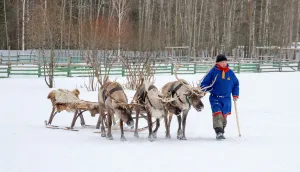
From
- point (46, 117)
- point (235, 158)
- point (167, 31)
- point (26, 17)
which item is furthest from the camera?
point (167, 31)

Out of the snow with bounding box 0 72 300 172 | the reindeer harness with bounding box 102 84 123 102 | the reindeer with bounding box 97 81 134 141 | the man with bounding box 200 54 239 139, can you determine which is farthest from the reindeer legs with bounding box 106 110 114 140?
the man with bounding box 200 54 239 139

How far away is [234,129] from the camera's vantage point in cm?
1071

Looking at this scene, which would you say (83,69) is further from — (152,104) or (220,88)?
(220,88)

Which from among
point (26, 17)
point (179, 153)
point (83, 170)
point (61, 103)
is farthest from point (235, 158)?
point (26, 17)

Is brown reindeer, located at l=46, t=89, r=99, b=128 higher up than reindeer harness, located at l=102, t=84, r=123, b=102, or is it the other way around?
reindeer harness, located at l=102, t=84, r=123, b=102

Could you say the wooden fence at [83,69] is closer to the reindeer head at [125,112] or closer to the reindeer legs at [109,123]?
the reindeer legs at [109,123]

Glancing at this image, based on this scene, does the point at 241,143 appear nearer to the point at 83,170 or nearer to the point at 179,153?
the point at 179,153

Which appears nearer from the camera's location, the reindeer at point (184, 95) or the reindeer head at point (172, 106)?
the reindeer at point (184, 95)

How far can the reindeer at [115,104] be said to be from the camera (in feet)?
26.9

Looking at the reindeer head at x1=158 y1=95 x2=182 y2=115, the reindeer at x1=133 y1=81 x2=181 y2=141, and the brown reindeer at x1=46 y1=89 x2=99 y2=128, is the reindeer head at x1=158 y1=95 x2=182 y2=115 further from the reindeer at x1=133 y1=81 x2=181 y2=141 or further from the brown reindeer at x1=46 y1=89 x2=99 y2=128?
the brown reindeer at x1=46 y1=89 x2=99 y2=128

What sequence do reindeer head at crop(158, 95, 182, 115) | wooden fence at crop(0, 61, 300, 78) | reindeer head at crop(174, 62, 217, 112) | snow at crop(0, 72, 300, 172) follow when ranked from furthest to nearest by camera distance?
wooden fence at crop(0, 61, 300, 78)
reindeer head at crop(158, 95, 182, 115)
reindeer head at crop(174, 62, 217, 112)
snow at crop(0, 72, 300, 172)

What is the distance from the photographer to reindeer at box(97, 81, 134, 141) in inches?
323

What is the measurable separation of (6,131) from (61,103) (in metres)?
1.29

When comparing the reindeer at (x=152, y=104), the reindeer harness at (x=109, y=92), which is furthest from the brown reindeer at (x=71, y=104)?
the reindeer at (x=152, y=104)
